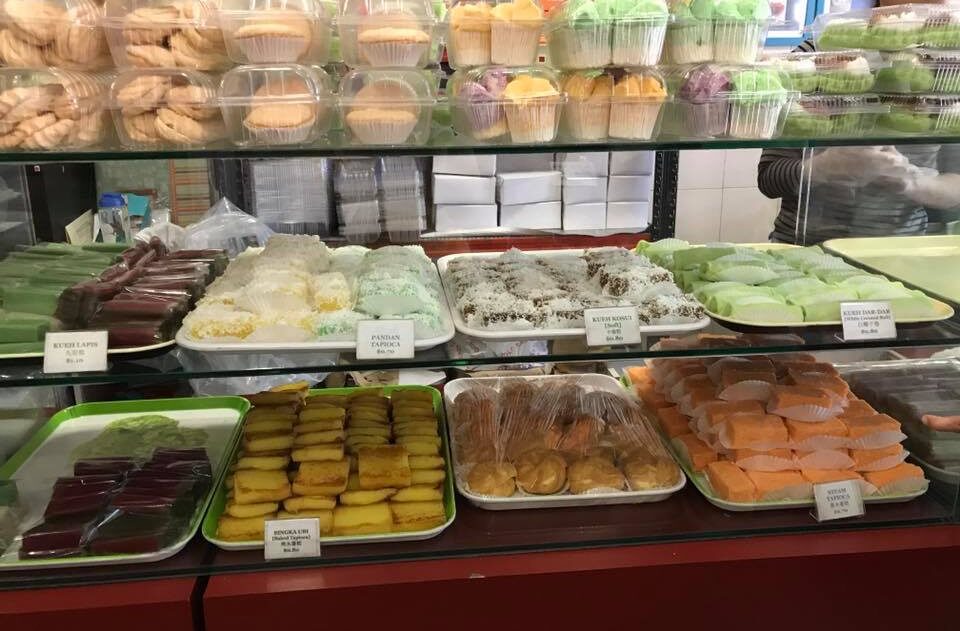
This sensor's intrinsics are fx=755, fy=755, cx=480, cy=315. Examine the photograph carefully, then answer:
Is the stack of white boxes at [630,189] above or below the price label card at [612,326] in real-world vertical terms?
above

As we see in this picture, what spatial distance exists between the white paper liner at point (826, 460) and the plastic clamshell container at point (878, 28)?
955 millimetres

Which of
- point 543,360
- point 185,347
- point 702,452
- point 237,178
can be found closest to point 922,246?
point 702,452

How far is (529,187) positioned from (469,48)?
1557 mm

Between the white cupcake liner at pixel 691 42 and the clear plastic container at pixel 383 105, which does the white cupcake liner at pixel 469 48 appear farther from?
the white cupcake liner at pixel 691 42

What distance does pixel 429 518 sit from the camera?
164 centimetres

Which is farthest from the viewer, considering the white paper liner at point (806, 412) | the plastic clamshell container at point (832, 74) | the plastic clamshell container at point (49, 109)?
the white paper liner at point (806, 412)

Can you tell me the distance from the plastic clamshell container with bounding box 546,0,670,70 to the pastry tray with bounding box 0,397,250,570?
4.21 ft

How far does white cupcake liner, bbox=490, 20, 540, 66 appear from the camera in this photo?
61.9 inches

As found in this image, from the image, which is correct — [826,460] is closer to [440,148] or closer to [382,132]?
[440,148]

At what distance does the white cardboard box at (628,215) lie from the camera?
3.16 metres

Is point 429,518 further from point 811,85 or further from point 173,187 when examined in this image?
point 173,187


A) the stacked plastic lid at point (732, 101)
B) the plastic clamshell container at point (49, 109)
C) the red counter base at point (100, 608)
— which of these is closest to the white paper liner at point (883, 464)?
the stacked plastic lid at point (732, 101)

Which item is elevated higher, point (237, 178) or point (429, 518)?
point (237, 178)

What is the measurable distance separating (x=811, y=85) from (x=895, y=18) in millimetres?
269
